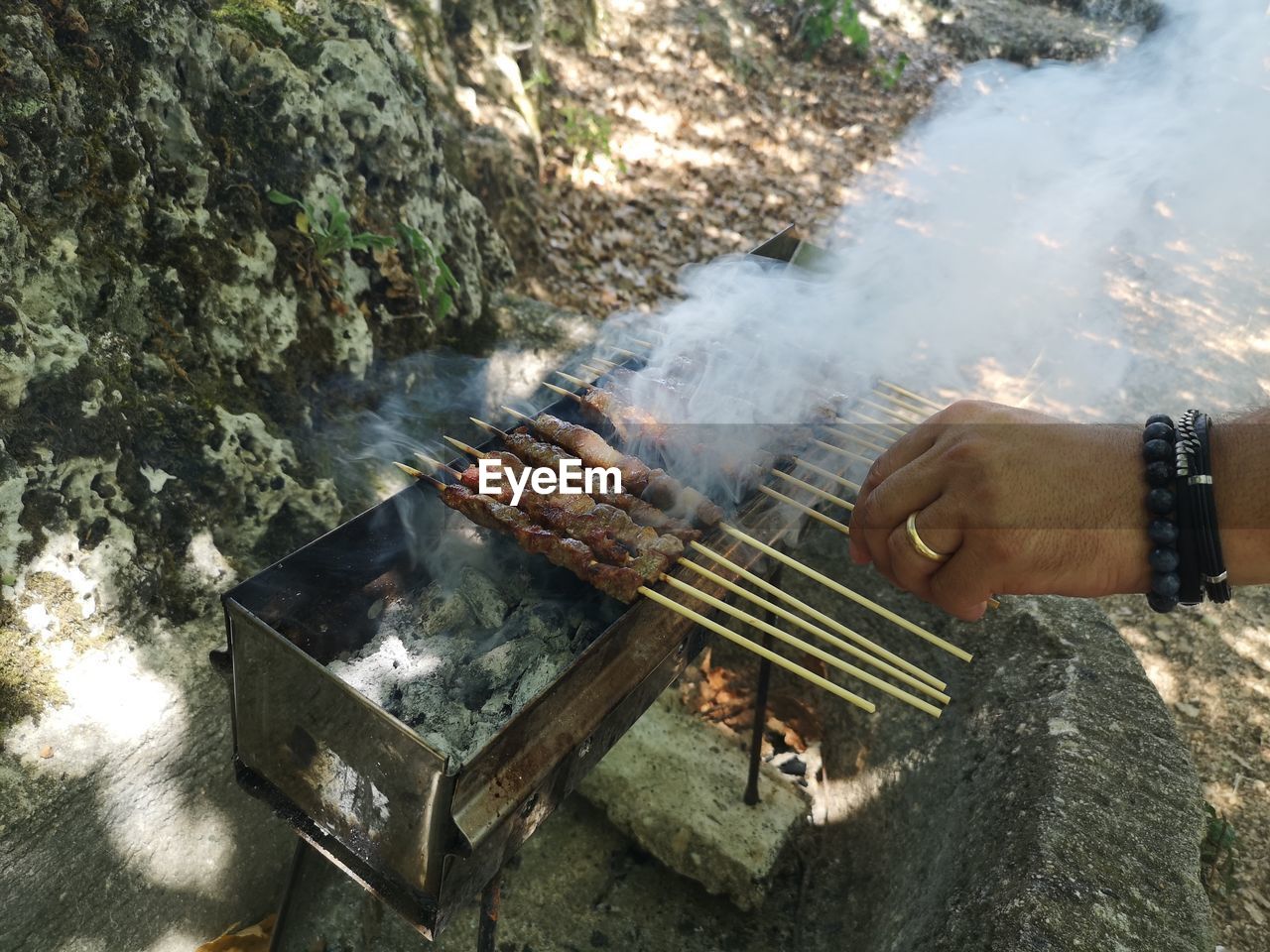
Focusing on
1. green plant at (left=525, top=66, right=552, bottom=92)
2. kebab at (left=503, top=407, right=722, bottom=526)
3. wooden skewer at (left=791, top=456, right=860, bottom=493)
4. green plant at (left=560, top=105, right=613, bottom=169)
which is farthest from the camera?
green plant at (left=560, top=105, right=613, bottom=169)

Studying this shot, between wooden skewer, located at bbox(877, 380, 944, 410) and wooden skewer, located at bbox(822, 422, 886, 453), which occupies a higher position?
wooden skewer, located at bbox(877, 380, 944, 410)

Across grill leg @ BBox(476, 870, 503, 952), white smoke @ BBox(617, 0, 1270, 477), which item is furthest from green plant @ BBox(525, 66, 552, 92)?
grill leg @ BBox(476, 870, 503, 952)

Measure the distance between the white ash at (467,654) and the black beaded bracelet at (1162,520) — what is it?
67.6 inches

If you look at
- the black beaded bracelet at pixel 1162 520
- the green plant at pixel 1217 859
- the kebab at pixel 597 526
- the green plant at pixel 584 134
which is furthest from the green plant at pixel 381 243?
the green plant at pixel 1217 859

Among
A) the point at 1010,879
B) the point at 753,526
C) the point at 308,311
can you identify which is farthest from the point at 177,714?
the point at 1010,879

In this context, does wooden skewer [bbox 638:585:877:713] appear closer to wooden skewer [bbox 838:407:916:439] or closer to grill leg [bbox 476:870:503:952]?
grill leg [bbox 476:870:503:952]

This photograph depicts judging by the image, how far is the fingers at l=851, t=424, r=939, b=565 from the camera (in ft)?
7.34

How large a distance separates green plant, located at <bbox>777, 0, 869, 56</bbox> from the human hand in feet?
43.9

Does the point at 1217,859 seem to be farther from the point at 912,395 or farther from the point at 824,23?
the point at 824,23

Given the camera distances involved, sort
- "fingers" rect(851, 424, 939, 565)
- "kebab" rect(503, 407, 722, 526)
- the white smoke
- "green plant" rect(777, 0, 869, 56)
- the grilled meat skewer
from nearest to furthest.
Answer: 1. "fingers" rect(851, 424, 939, 565)
2. the grilled meat skewer
3. "kebab" rect(503, 407, 722, 526)
4. the white smoke
5. "green plant" rect(777, 0, 869, 56)

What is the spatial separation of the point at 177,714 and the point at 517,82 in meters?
6.79

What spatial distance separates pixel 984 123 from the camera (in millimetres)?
13133

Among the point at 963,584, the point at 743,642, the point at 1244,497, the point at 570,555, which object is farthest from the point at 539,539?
the point at 1244,497

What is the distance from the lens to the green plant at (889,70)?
13.7m
